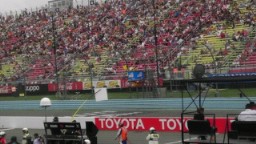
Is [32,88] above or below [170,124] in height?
below

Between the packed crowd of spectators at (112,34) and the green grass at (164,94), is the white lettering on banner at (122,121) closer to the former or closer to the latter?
the green grass at (164,94)

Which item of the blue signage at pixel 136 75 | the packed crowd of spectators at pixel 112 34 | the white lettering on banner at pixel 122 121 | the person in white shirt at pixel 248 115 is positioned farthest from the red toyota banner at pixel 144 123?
the person in white shirt at pixel 248 115

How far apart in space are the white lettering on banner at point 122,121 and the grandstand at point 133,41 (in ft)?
27.1

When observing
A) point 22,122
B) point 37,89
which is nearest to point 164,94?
point 22,122

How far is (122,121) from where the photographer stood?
74.8ft

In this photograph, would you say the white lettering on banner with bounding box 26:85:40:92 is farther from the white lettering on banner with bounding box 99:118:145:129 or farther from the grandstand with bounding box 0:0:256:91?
the white lettering on banner with bounding box 99:118:145:129

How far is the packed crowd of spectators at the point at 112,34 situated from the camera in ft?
131

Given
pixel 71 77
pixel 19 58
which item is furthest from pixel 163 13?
pixel 19 58

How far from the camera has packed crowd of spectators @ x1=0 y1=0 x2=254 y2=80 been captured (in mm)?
39906

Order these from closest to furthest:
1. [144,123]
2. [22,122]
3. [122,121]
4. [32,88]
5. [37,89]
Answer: [144,123] → [122,121] → [22,122] → [37,89] → [32,88]

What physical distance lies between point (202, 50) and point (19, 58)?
838 inches

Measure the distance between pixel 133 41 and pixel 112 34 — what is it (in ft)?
Result: 12.6

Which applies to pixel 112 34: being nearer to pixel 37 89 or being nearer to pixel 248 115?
pixel 37 89

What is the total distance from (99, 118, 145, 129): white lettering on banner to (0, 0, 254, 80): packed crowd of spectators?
10377 mm
